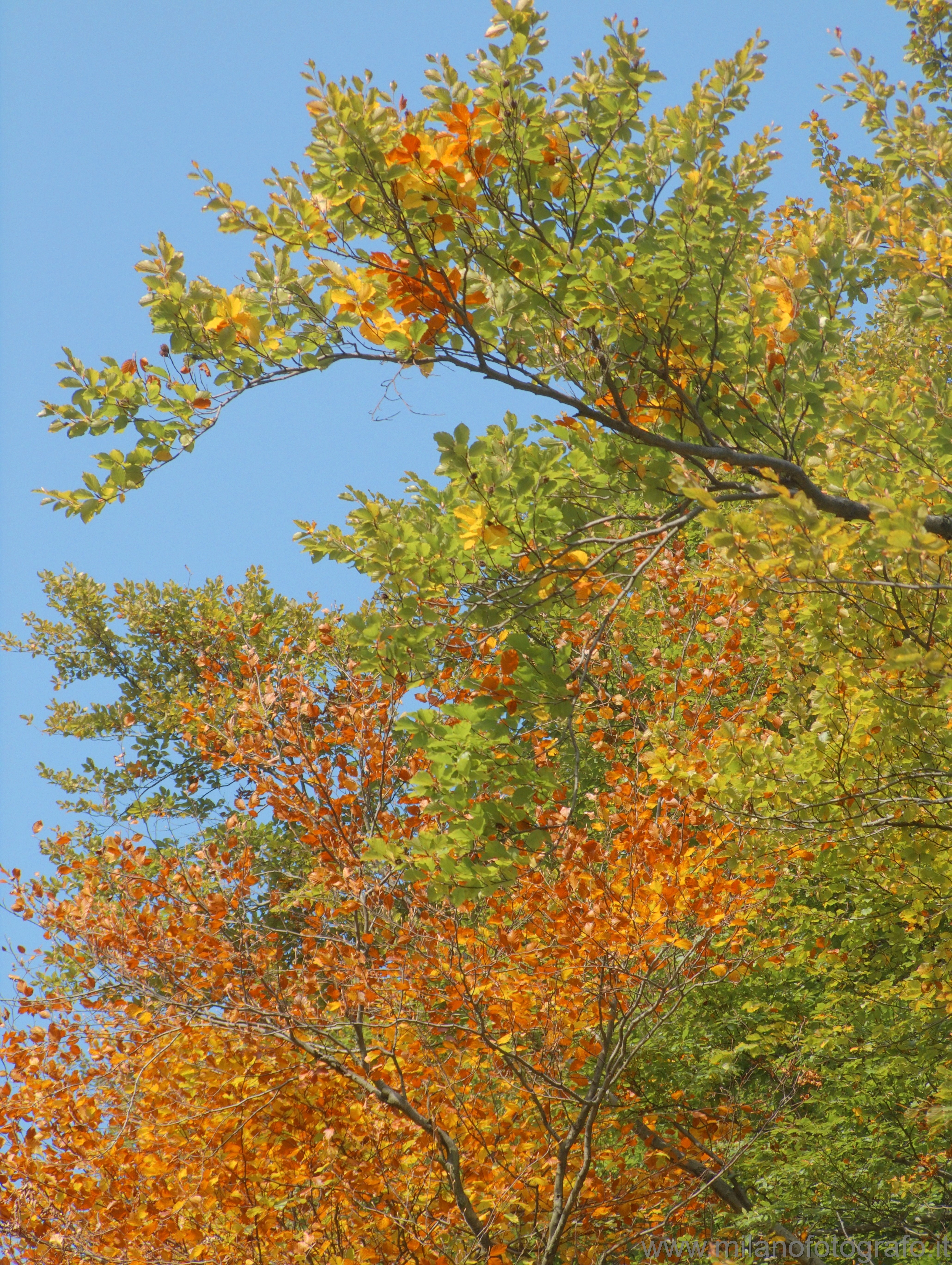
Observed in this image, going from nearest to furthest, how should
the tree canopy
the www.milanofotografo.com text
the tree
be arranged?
the tree canopy, the tree, the www.milanofotografo.com text

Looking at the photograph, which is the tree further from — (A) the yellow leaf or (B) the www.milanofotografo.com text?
(A) the yellow leaf

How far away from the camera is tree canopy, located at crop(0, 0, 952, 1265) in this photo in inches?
145

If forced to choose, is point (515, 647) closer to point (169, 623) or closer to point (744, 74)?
point (744, 74)

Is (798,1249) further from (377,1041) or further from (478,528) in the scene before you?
(478,528)

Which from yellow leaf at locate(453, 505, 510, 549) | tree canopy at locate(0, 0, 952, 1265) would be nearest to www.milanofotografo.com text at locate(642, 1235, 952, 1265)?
tree canopy at locate(0, 0, 952, 1265)

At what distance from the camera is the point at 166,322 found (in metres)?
3.58

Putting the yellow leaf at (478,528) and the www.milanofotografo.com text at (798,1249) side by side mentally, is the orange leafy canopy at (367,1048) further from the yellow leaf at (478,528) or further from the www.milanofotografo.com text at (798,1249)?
the yellow leaf at (478,528)

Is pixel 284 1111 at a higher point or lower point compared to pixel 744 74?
lower

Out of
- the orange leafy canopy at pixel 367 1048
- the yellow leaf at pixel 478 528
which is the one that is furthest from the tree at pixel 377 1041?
the yellow leaf at pixel 478 528

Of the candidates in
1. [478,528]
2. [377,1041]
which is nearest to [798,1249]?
[377,1041]

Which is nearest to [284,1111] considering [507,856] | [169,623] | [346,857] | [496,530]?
[346,857]

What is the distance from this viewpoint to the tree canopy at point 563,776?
145 inches

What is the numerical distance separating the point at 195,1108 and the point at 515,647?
12.4 ft

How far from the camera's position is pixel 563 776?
8.79 metres
